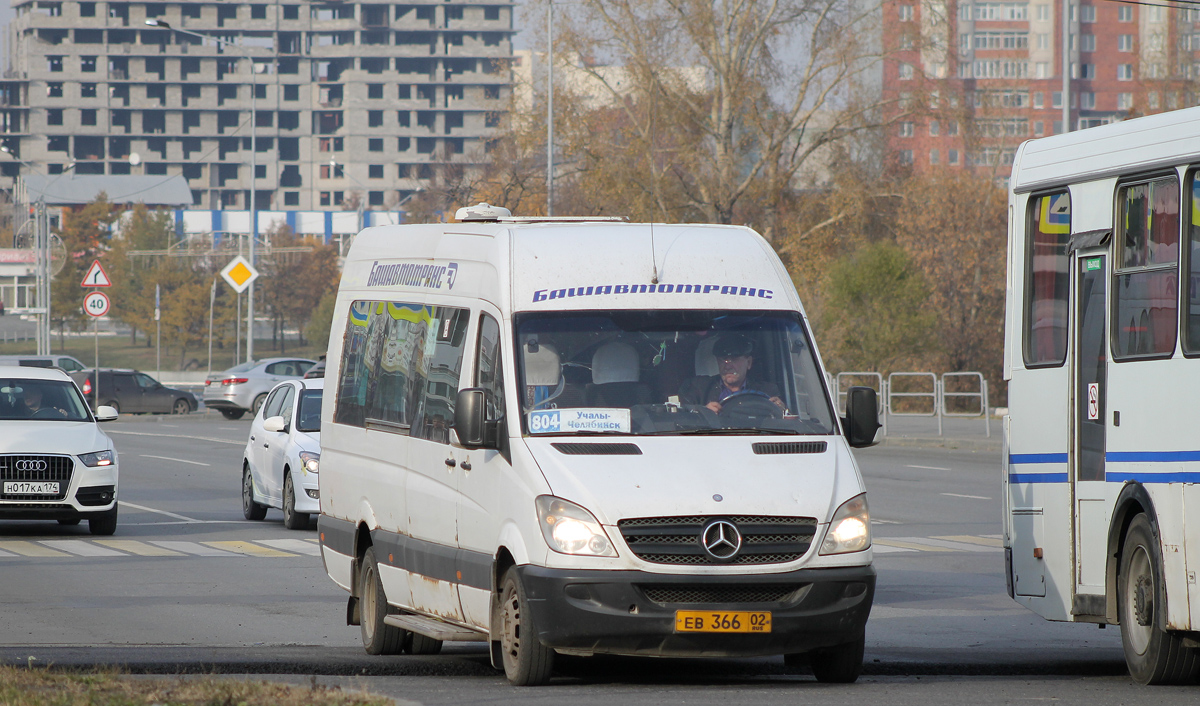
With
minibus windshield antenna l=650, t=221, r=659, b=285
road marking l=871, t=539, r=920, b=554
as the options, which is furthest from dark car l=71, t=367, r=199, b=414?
minibus windshield antenna l=650, t=221, r=659, b=285

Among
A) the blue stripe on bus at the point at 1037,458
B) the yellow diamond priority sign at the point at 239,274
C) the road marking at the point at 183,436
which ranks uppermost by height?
the yellow diamond priority sign at the point at 239,274

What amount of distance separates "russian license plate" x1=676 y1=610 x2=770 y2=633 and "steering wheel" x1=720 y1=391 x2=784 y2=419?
1.08 metres

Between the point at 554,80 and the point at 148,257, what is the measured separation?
204ft

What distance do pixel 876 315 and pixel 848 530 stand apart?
37.7 m

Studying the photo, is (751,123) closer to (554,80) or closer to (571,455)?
(554,80)

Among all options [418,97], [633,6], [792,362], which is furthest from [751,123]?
[418,97]

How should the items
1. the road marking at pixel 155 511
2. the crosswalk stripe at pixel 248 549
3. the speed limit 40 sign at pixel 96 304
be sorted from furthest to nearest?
the speed limit 40 sign at pixel 96 304, the road marking at pixel 155 511, the crosswalk stripe at pixel 248 549

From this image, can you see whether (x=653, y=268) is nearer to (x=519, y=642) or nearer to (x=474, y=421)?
(x=474, y=421)

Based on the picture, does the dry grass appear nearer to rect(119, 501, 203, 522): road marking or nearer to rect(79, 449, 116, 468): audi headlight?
rect(79, 449, 116, 468): audi headlight

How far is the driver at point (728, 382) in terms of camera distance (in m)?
8.31

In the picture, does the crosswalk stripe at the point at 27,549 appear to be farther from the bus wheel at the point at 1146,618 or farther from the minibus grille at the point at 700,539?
the bus wheel at the point at 1146,618

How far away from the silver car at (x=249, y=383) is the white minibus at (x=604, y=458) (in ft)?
116

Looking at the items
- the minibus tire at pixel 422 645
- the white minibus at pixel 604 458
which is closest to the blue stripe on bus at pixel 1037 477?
the white minibus at pixel 604 458

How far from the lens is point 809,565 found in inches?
303
